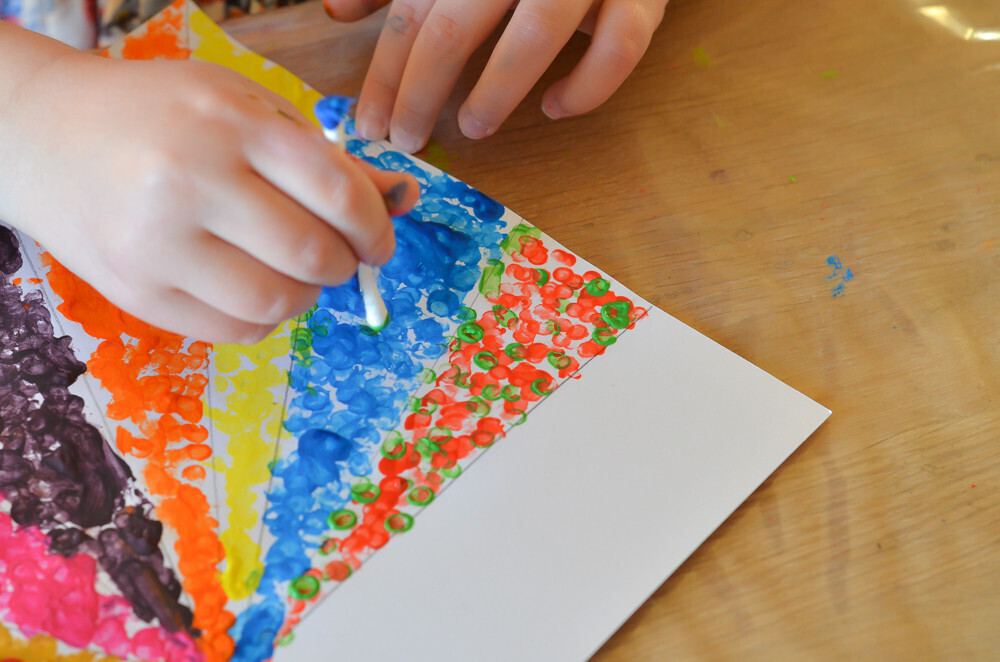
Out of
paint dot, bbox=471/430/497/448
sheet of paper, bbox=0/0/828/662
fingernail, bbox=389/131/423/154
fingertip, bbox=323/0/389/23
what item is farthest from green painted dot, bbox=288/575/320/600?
fingertip, bbox=323/0/389/23

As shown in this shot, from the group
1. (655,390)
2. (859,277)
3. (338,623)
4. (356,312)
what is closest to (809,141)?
(859,277)

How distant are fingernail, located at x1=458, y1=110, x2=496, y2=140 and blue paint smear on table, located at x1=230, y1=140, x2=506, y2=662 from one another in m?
0.04

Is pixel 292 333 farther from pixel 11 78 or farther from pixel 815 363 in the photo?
pixel 815 363

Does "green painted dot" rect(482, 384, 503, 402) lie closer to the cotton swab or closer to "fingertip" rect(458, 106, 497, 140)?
the cotton swab

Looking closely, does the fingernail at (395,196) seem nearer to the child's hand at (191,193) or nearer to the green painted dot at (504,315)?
the child's hand at (191,193)

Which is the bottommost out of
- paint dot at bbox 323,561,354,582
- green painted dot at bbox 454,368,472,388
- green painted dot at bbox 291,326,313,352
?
paint dot at bbox 323,561,354,582

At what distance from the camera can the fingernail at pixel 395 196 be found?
43 cm

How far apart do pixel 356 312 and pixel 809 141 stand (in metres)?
0.40

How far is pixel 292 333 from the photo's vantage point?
512 mm

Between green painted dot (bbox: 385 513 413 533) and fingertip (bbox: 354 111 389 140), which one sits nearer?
green painted dot (bbox: 385 513 413 533)

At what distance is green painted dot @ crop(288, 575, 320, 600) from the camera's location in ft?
1.36

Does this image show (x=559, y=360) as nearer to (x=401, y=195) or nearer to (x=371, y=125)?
(x=401, y=195)

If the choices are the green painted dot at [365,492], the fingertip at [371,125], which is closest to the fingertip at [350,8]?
the fingertip at [371,125]

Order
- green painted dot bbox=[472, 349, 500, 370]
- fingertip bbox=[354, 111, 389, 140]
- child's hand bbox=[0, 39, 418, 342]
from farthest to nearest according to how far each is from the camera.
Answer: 1. fingertip bbox=[354, 111, 389, 140]
2. green painted dot bbox=[472, 349, 500, 370]
3. child's hand bbox=[0, 39, 418, 342]
